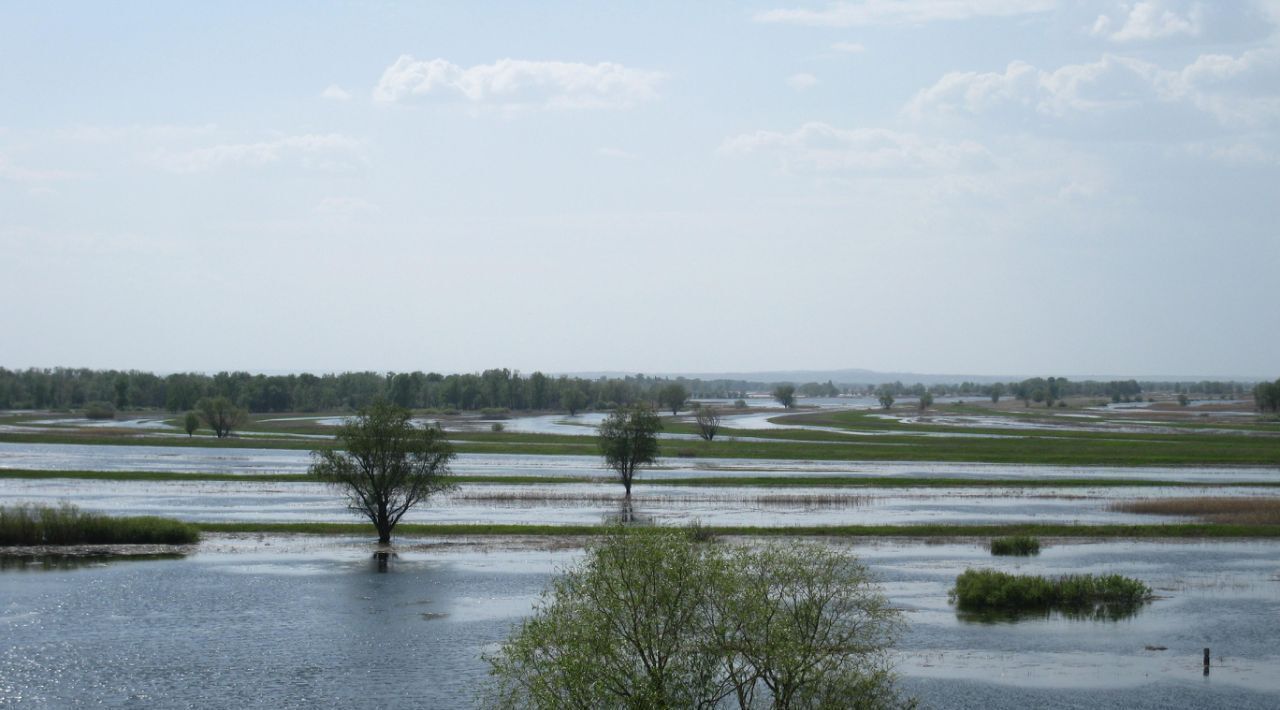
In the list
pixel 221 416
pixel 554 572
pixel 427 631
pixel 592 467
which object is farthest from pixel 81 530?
pixel 221 416

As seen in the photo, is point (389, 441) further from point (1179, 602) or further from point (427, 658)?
point (1179, 602)

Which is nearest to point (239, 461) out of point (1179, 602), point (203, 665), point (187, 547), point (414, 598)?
point (187, 547)

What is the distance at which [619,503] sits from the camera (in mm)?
73438

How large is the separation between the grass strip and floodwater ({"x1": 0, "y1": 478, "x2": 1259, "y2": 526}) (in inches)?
91.6

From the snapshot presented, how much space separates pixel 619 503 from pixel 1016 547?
2616cm

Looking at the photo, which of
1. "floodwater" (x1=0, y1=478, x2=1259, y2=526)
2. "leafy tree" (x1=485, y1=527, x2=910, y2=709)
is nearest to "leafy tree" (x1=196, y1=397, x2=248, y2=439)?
"floodwater" (x1=0, y1=478, x2=1259, y2=526)

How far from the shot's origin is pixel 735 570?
88.7 feet

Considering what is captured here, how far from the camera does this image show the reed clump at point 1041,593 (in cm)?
4378

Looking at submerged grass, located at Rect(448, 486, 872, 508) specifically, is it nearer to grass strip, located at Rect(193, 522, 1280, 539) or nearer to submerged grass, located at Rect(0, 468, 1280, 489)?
submerged grass, located at Rect(0, 468, 1280, 489)

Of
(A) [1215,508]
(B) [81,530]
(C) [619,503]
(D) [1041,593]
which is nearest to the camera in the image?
(D) [1041,593]

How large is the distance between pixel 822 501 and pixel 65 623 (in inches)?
1805

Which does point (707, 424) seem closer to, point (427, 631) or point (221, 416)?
point (221, 416)

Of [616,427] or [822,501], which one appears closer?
[822,501]

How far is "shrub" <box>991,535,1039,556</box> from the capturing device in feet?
179
